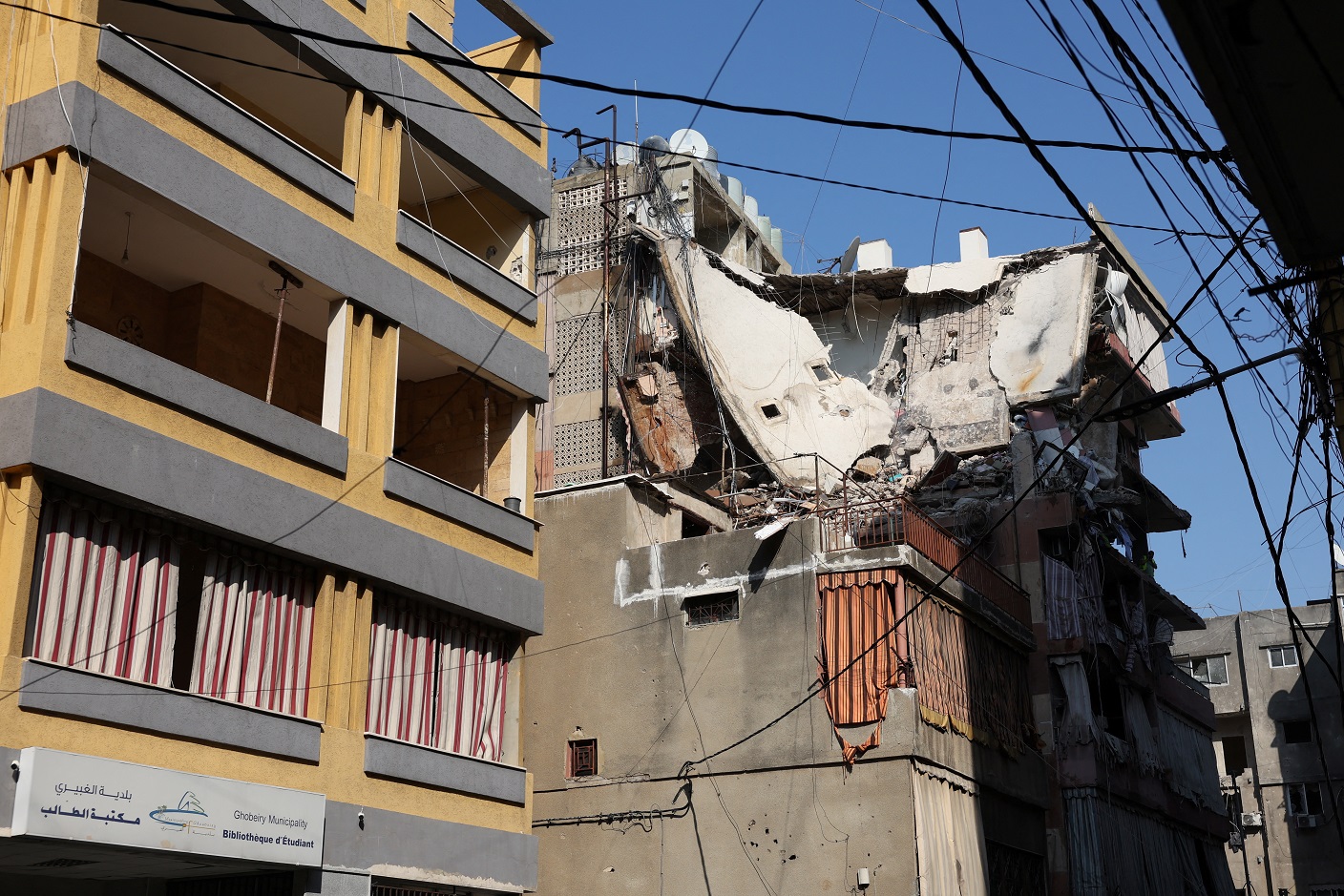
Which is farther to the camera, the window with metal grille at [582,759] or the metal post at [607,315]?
the metal post at [607,315]

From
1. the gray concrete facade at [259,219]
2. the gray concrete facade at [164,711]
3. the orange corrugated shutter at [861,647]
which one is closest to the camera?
the gray concrete facade at [164,711]

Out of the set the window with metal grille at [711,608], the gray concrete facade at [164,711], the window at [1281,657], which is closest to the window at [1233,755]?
the window at [1281,657]

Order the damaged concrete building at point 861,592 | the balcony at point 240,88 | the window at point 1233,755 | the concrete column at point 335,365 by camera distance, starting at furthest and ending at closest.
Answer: the window at point 1233,755 < the damaged concrete building at point 861,592 < the concrete column at point 335,365 < the balcony at point 240,88

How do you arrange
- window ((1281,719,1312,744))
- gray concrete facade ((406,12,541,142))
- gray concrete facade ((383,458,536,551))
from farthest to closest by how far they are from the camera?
window ((1281,719,1312,744)) → gray concrete facade ((406,12,541,142)) → gray concrete facade ((383,458,536,551))

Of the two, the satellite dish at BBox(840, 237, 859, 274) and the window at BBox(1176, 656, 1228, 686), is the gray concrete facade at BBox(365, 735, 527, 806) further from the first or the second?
the window at BBox(1176, 656, 1228, 686)

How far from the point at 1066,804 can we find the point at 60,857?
17.9m

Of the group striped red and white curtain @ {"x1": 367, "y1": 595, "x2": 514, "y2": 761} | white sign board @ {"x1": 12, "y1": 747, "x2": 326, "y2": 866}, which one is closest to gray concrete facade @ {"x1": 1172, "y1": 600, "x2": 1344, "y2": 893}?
striped red and white curtain @ {"x1": 367, "y1": 595, "x2": 514, "y2": 761}

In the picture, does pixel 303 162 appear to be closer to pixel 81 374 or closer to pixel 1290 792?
pixel 81 374

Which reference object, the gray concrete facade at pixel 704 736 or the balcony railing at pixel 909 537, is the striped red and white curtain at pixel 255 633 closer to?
the gray concrete facade at pixel 704 736

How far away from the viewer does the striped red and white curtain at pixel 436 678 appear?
15.8 m

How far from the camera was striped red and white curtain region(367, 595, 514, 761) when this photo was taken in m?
15.8

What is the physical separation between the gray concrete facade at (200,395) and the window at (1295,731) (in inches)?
1720

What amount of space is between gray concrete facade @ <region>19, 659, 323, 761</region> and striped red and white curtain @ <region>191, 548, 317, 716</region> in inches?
16.2

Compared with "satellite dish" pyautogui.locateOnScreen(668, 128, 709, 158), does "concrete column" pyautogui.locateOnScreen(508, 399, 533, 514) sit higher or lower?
lower
